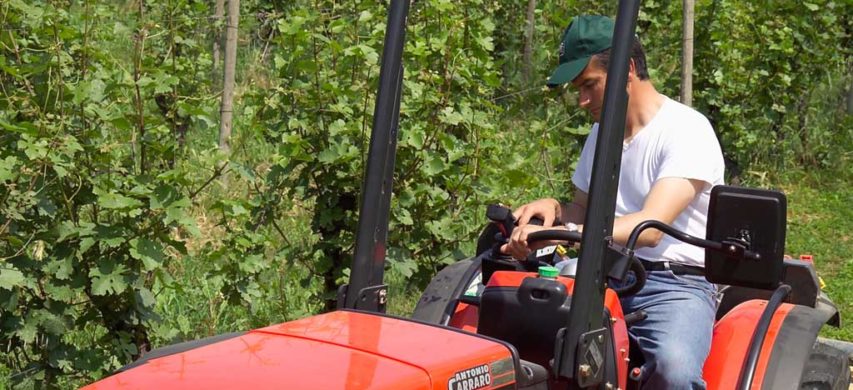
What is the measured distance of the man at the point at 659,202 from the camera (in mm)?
3312

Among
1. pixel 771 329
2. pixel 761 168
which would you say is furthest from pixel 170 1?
pixel 761 168

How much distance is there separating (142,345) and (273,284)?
1.30 m

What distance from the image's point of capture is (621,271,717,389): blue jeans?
326 centimetres

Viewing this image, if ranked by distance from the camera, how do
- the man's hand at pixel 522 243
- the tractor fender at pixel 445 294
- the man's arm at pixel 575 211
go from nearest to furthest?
the man's hand at pixel 522 243 < the tractor fender at pixel 445 294 < the man's arm at pixel 575 211

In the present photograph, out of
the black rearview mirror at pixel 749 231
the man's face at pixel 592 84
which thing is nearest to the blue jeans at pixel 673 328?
the black rearview mirror at pixel 749 231

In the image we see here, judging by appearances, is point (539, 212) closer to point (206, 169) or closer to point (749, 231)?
point (749, 231)

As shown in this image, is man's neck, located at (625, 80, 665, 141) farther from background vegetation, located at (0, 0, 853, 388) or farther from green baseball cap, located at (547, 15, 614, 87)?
background vegetation, located at (0, 0, 853, 388)

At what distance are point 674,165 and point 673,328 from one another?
47 centimetres

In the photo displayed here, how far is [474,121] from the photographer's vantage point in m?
5.36

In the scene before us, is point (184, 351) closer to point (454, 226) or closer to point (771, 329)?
point (771, 329)

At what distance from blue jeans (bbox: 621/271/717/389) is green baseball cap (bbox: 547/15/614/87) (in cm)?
60

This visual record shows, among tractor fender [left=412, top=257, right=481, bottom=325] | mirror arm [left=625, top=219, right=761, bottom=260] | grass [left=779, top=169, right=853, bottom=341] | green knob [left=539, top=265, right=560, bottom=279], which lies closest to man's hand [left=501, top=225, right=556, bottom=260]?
green knob [left=539, top=265, right=560, bottom=279]

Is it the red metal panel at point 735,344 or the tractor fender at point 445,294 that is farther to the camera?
the tractor fender at point 445,294

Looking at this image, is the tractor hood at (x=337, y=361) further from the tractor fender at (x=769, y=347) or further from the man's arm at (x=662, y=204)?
the tractor fender at (x=769, y=347)
